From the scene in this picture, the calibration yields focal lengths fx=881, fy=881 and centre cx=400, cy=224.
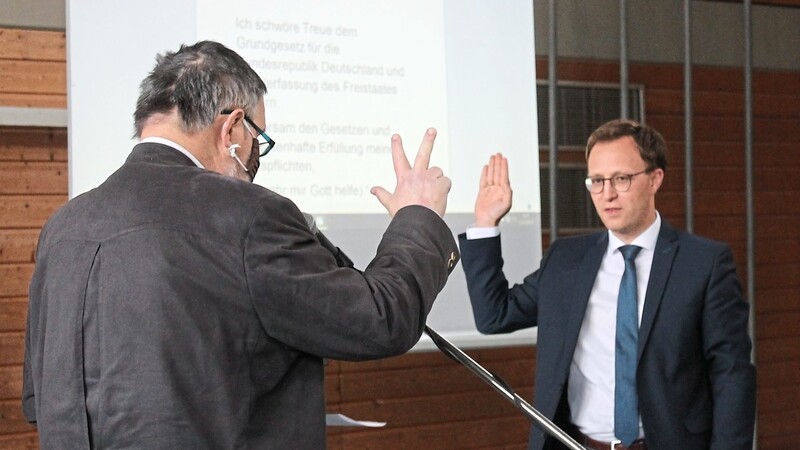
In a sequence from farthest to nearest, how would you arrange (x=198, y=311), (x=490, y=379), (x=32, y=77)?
(x=32, y=77) < (x=490, y=379) < (x=198, y=311)

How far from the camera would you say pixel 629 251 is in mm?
2232

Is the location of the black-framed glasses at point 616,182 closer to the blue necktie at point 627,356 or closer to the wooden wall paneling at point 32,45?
the blue necktie at point 627,356

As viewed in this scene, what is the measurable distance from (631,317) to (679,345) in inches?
5.1

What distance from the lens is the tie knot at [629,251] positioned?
2.23 metres

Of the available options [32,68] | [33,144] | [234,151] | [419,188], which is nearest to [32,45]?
[32,68]

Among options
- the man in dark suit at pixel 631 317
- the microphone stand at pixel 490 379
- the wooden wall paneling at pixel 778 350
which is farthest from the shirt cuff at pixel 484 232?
the wooden wall paneling at pixel 778 350

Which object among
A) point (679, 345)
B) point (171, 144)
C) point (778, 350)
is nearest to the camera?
point (171, 144)

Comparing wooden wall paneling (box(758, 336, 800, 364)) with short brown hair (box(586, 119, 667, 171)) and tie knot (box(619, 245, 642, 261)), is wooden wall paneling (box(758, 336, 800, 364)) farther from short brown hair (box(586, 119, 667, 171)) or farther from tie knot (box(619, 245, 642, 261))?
tie knot (box(619, 245, 642, 261))

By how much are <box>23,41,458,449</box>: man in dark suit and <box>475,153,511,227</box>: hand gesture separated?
1.13m

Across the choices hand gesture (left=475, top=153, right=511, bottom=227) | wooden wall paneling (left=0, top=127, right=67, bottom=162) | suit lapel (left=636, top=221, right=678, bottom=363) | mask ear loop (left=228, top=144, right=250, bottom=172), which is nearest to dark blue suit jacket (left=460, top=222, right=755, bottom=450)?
suit lapel (left=636, top=221, right=678, bottom=363)

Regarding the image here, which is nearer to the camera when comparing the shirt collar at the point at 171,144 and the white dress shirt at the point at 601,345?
the shirt collar at the point at 171,144

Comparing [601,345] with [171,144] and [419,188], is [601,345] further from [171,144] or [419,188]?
[171,144]

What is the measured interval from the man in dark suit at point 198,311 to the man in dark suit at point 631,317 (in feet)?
3.40

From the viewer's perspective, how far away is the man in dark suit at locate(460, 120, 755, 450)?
208 cm
